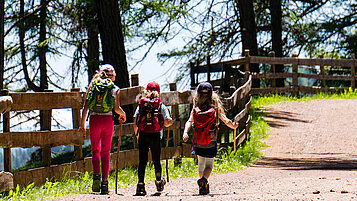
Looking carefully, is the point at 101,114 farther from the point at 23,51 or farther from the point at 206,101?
the point at 23,51

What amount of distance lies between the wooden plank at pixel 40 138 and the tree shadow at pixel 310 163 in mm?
4085

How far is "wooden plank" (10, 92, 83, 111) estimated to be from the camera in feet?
23.6

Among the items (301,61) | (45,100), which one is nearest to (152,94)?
(45,100)

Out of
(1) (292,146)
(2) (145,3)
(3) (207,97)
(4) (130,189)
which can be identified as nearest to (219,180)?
(4) (130,189)

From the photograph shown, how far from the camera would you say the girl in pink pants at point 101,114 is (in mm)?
6480

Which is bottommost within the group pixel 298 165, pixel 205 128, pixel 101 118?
pixel 298 165

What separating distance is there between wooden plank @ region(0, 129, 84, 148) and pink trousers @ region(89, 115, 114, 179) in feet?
3.39

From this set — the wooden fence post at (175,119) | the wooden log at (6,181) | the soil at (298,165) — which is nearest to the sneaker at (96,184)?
the soil at (298,165)

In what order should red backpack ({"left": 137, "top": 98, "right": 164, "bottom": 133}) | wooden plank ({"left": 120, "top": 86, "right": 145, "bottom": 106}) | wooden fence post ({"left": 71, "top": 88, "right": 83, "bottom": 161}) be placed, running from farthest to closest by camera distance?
wooden plank ({"left": 120, "top": 86, "right": 145, "bottom": 106}) → wooden fence post ({"left": 71, "top": 88, "right": 83, "bottom": 161}) → red backpack ({"left": 137, "top": 98, "right": 164, "bottom": 133})

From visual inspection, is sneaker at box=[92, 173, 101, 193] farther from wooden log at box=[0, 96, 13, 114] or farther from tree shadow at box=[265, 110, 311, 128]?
tree shadow at box=[265, 110, 311, 128]

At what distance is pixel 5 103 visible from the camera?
691cm

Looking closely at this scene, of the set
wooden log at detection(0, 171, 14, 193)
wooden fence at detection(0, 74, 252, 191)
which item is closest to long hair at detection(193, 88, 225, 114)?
wooden fence at detection(0, 74, 252, 191)

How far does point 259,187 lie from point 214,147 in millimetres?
903

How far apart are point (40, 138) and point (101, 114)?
130 centimetres
